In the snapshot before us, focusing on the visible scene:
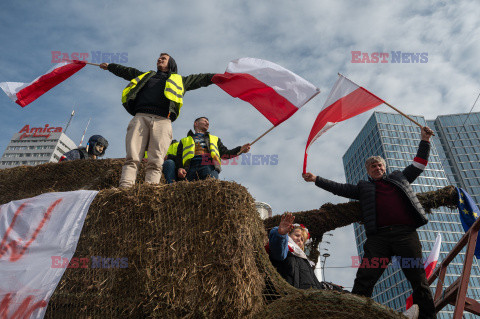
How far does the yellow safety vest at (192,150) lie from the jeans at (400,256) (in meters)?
2.80

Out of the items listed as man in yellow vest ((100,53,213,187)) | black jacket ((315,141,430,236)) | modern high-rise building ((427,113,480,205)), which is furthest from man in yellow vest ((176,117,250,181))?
modern high-rise building ((427,113,480,205))

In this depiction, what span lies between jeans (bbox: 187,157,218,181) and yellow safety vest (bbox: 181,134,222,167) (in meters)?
0.10

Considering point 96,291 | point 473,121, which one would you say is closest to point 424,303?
point 96,291

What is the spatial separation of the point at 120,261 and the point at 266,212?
62.1 feet

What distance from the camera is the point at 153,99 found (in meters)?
5.38

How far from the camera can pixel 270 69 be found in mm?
6742

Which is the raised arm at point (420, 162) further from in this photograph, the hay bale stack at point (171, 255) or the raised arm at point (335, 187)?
the hay bale stack at point (171, 255)

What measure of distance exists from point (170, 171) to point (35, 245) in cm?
269

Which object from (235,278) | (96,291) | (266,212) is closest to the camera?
(235,278)

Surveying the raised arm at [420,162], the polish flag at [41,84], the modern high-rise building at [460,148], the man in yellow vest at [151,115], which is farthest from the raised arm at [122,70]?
the modern high-rise building at [460,148]

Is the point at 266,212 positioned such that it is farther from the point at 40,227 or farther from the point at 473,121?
the point at 473,121

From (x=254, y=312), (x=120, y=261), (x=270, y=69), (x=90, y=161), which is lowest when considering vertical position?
(x=254, y=312)

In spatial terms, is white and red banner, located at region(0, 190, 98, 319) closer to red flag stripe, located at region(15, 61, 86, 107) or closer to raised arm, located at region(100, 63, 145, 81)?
raised arm, located at region(100, 63, 145, 81)

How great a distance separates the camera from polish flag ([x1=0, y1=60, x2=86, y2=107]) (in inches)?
256
